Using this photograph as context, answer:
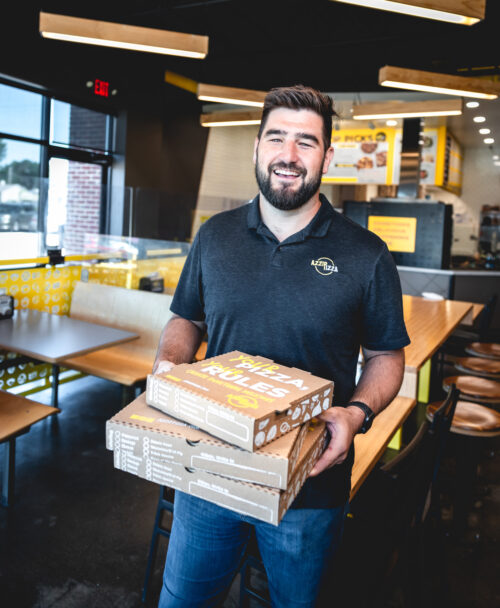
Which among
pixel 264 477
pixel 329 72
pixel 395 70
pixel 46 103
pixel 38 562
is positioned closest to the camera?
pixel 264 477

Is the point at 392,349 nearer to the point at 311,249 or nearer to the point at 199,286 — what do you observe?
the point at 311,249

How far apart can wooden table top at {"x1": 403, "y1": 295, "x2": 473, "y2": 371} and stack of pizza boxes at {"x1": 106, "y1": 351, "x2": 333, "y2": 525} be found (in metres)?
1.66

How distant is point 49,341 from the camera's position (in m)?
3.15

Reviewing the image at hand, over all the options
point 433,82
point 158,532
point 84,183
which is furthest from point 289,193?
point 84,183

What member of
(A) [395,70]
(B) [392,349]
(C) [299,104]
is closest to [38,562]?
(B) [392,349]

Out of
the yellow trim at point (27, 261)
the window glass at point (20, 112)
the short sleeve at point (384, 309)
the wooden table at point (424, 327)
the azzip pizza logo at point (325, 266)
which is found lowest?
the wooden table at point (424, 327)

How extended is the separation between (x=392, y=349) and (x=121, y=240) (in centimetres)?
434

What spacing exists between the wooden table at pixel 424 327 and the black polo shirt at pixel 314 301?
4.44 feet

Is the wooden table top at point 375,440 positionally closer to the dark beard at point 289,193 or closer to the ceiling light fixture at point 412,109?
the dark beard at point 289,193

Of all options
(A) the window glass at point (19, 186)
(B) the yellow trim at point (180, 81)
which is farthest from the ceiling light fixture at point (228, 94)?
(B) the yellow trim at point (180, 81)

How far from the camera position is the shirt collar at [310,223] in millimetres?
1285

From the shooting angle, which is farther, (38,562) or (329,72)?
(329,72)

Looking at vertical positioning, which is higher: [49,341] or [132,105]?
[132,105]

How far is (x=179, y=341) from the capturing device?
1465mm
